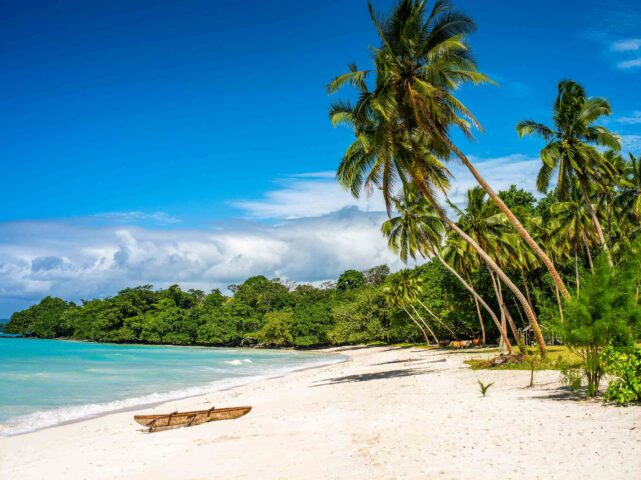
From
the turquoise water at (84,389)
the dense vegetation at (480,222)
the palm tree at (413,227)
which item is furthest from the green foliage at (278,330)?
the palm tree at (413,227)

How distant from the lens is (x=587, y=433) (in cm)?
770

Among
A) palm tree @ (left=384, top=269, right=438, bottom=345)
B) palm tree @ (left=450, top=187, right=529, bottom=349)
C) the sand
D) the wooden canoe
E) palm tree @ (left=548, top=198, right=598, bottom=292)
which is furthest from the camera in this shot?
palm tree @ (left=384, top=269, right=438, bottom=345)

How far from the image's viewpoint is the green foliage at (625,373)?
30.3 ft

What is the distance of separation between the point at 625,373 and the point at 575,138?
16.1 meters

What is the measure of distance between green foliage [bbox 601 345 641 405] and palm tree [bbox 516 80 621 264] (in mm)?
14130

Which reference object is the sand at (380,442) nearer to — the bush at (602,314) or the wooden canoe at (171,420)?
the wooden canoe at (171,420)

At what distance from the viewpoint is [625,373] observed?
9.41 m

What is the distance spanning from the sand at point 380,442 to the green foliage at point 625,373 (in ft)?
1.14

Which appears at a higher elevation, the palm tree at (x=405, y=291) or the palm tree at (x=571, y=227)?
the palm tree at (x=571, y=227)

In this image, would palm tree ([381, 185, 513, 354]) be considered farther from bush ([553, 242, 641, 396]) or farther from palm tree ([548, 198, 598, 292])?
bush ([553, 242, 641, 396])

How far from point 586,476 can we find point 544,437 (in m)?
1.96

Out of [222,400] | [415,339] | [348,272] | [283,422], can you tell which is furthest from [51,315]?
[283,422]

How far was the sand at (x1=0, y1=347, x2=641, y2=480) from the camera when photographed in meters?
6.82

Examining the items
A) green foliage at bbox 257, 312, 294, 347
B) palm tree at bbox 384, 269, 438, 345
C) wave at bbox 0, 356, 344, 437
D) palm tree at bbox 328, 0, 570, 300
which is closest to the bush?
palm tree at bbox 328, 0, 570, 300
